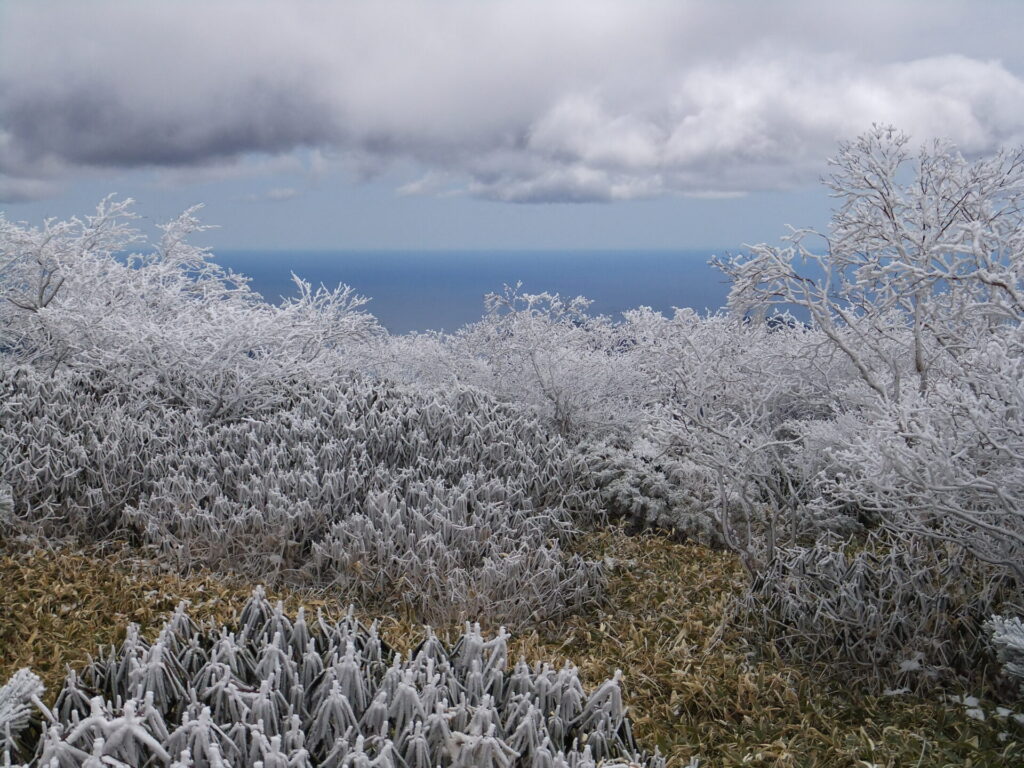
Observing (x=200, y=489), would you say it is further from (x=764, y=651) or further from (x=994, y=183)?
(x=994, y=183)

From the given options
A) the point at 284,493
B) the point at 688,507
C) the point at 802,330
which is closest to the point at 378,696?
the point at 284,493

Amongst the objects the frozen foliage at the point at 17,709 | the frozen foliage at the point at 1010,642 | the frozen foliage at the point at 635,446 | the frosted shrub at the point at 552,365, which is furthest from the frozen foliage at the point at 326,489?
the frozen foliage at the point at 17,709

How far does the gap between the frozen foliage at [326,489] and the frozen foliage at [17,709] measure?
242 centimetres

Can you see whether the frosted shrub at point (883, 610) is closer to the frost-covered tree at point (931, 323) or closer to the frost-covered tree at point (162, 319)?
the frost-covered tree at point (931, 323)

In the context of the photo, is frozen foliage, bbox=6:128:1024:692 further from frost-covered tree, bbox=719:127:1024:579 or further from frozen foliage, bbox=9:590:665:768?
frozen foliage, bbox=9:590:665:768

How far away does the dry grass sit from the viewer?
3.24 meters

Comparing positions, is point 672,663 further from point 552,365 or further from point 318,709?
point 552,365

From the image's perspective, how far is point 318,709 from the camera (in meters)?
2.41

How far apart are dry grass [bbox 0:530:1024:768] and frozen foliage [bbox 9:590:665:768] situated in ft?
2.07

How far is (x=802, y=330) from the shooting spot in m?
9.77

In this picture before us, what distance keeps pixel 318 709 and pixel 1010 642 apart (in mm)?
2484

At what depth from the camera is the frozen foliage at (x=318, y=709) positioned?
7.02 ft

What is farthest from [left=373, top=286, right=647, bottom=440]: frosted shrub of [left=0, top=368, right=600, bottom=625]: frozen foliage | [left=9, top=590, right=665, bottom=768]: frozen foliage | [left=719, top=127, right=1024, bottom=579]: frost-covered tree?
[left=9, top=590, right=665, bottom=768]: frozen foliage

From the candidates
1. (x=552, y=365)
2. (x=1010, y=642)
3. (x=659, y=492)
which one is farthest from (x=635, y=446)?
(x=1010, y=642)
